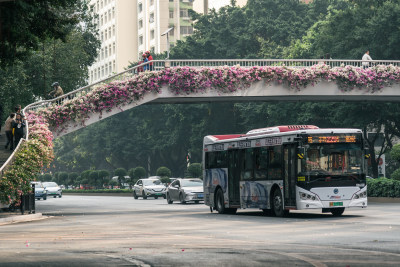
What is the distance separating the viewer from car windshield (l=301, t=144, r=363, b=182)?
25.0m

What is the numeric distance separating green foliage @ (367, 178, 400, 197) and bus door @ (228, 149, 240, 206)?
1159cm

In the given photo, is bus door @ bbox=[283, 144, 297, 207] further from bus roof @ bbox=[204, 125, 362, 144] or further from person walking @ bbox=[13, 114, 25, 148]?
person walking @ bbox=[13, 114, 25, 148]

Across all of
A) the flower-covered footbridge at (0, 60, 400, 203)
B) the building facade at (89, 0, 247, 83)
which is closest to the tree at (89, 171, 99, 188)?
the building facade at (89, 0, 247, 83)

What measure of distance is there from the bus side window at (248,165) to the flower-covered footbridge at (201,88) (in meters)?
10.7

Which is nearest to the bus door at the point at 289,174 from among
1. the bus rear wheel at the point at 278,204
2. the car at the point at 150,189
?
the bus rear wheel at the point at 278,204

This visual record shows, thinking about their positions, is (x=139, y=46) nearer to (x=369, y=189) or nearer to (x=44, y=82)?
(x=44, y=82)

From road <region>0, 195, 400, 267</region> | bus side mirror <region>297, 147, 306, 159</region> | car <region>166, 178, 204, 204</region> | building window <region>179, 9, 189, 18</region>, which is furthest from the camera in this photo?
building window <region>179, 9, 189, 18</region>

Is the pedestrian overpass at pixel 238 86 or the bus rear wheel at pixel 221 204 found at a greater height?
the pedestrian overpass at pixel 238 86

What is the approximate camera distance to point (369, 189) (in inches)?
1588

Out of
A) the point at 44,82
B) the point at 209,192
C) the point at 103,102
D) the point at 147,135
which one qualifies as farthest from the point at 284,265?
the point at 147,135

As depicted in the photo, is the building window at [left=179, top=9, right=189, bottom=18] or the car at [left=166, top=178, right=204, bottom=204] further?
the building window at [left=179, top=9, right=189, bottom=18]

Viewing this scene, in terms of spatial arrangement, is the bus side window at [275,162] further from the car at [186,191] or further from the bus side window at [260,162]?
the car at [186,191]

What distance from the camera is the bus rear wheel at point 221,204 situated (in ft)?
101

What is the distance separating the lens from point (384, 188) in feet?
129
